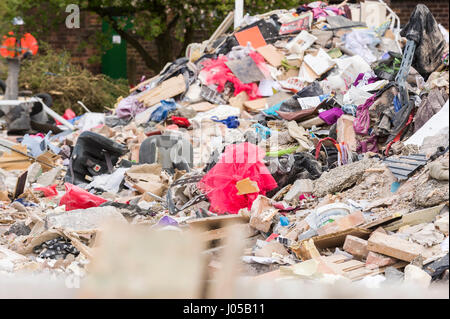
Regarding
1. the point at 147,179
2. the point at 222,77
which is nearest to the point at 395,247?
the point at 147,179

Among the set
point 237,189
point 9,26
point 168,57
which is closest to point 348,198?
point 237,189

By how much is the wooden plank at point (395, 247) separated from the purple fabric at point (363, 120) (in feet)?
9.44

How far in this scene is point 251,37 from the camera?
10.8 meters

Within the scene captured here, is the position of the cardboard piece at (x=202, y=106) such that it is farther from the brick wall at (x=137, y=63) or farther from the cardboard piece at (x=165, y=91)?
the brick wall at (x=137, y=63)

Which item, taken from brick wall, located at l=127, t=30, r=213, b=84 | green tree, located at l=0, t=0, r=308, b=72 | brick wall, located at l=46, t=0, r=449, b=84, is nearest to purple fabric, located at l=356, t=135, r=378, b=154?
green tree, located at l=0, t=0, r=308, b=72

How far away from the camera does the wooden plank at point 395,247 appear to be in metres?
3.53

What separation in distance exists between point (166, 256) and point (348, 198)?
10.1 feet

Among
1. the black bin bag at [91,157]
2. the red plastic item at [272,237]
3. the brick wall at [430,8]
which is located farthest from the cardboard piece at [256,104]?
the brick wall at [430,8]

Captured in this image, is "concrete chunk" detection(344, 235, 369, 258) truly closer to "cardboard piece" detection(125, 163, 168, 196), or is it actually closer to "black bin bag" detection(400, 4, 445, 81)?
"cardboard piece" detection(125, 163, 168, 196)

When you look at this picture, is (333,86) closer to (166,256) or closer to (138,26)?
(138,26)

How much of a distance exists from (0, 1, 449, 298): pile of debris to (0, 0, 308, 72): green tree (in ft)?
5.78

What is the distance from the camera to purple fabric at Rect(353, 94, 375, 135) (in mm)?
6465

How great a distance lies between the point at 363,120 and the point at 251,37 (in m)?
4.59

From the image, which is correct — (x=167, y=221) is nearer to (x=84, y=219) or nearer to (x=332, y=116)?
(x=84, y=219)
